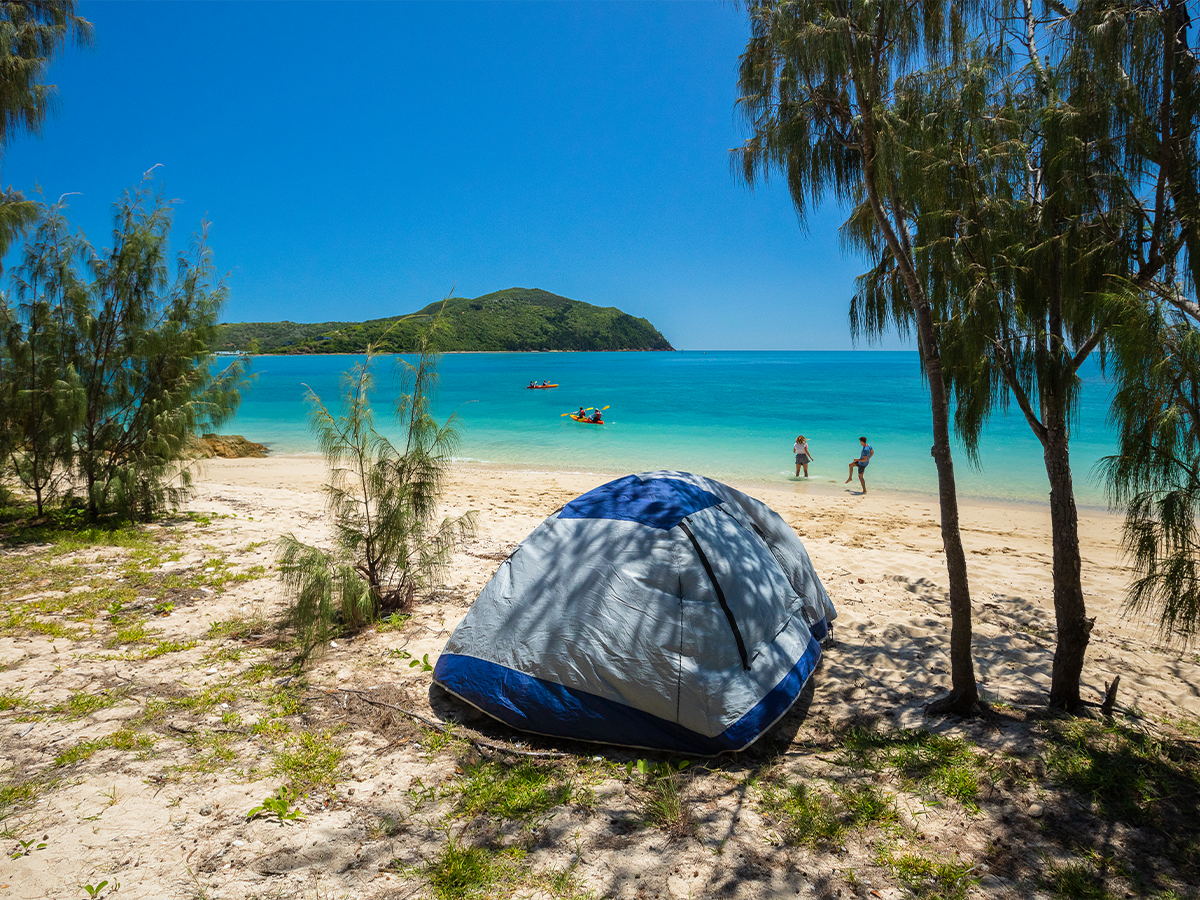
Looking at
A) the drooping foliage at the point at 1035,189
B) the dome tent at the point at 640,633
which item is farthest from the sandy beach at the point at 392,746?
the drooping foliage at the point at 1035,189

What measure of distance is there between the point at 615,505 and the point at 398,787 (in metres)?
2.72

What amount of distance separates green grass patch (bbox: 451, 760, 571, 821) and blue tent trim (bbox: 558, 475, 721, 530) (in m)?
2.06

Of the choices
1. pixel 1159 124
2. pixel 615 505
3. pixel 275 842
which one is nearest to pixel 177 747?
pixel 275 842

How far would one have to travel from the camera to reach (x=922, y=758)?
13.4ft

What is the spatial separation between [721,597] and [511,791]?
6.75ft

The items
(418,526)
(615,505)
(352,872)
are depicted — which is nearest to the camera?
(352,872)

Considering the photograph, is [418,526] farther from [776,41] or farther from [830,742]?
[776,41]

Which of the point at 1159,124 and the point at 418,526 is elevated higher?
the point at 1159,124

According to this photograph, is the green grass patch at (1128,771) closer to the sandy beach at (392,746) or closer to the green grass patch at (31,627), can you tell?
the sandy beach at (392,746)

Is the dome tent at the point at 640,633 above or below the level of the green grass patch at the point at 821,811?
above

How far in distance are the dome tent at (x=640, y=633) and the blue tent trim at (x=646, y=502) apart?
0.02m

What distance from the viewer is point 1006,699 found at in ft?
16.4

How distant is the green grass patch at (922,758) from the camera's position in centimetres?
373

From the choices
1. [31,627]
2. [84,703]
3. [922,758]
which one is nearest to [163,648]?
[84,703]
